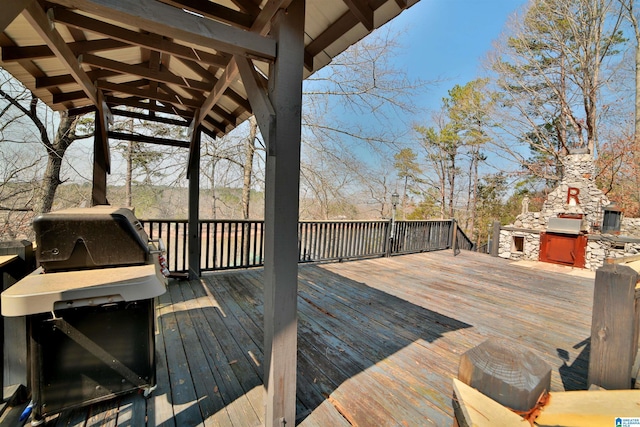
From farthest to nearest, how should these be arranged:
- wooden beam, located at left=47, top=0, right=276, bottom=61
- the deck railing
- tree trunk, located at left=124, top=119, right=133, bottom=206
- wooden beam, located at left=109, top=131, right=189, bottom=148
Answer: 1. tree trunk, located at left=124, top=119, right=133, bottom=206
2. the deck railing
3. wooden beam, located at left=109, top=131, right=189, bottom=148
4. wooden beam, located at left=47, top=0, right=276, bottom=61

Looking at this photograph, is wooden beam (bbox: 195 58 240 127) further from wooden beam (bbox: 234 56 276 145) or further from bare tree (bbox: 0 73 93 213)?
bare tree (bbox: 0 73 93 213)

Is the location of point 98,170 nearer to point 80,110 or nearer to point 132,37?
point 80,110

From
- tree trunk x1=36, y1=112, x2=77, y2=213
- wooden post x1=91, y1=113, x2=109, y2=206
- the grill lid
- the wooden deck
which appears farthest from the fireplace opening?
tree trunk x1=36, y1=112, x2=77, y2=213

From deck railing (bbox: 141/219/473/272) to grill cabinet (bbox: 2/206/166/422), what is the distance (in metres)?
2.81

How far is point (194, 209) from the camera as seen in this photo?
4262mm

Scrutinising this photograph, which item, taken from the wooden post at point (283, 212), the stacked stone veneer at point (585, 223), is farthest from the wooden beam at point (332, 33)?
the stacked stone veneer at point (585, 223)

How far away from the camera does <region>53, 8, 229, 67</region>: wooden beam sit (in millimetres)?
1946

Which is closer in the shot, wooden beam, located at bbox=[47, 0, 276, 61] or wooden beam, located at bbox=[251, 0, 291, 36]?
wooden beam, located at bbox=[47, 0, 276, 61]

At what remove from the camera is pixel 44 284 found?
1377 millimetres

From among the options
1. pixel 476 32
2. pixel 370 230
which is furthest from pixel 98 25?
pixel 476 32

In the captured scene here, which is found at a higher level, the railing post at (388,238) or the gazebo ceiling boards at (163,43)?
the gazebo ceiling boards at (163,43)

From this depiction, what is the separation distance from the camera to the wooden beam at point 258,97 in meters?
1.50

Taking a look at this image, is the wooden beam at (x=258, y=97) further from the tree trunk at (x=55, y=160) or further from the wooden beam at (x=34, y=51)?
the tree trunk at (x=55, y=160)

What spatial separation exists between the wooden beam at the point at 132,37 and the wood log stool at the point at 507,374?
2754mm
